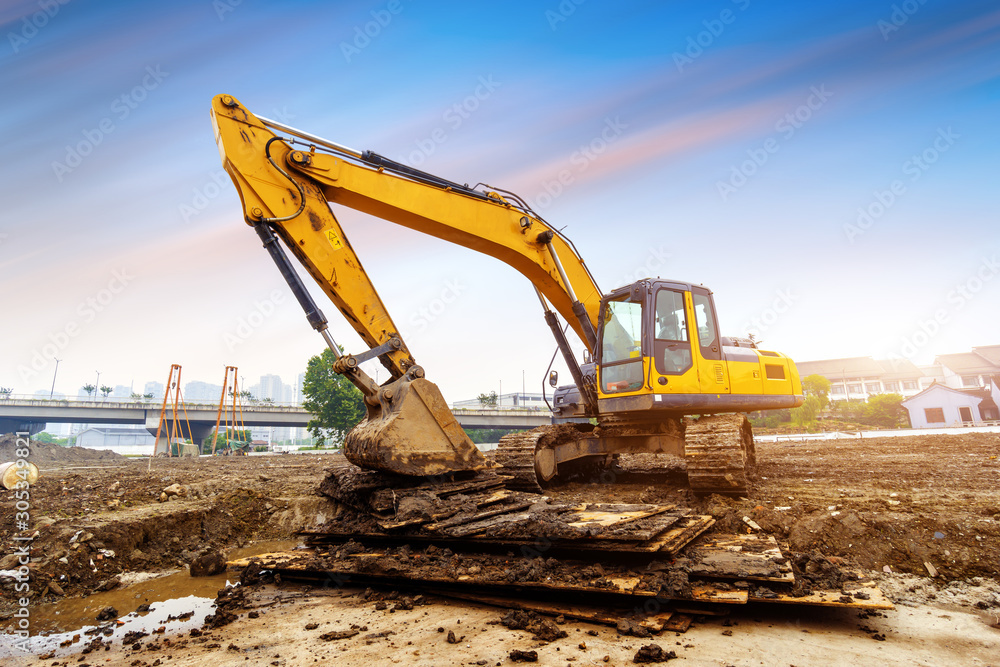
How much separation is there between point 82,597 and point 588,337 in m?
6.34

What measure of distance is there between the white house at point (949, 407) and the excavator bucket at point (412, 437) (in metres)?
39.5

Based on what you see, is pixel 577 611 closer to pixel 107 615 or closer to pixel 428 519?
pixel 428 519

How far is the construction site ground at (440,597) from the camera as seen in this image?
310 centimetres

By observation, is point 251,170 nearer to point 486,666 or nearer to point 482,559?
point 482,559

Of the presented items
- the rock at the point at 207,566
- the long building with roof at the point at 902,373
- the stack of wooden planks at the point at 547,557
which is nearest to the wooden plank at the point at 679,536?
the stack of wooden planks at the point at 547,557

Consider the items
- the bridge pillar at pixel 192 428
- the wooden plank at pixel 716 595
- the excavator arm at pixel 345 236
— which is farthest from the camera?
the bridge pillar at pixel 192 428

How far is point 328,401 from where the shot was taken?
39.7 m

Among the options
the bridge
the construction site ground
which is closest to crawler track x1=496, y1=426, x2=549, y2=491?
the construction site ground

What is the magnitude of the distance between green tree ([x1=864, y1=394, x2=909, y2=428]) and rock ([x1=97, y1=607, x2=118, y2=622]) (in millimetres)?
40723

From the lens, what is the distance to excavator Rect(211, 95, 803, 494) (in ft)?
18.1

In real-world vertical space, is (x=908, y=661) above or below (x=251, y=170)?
below

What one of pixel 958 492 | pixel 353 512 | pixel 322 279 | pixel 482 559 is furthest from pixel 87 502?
pixel 958 492

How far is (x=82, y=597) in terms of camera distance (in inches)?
187

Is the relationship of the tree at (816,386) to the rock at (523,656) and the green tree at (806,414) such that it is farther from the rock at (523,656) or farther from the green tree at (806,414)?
the rock at (523,656)
